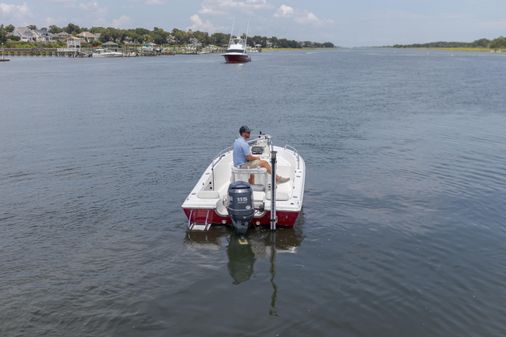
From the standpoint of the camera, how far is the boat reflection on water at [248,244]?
10.8m

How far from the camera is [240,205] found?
38.3 ft

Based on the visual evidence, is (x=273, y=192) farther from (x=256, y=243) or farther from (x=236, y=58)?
(x=236, y=58)

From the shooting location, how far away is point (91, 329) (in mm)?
8312

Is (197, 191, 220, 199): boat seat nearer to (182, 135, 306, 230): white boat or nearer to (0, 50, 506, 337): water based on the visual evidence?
(182, 135, 306, 230): white boat

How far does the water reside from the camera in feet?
28.8

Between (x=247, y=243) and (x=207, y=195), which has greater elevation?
(x=207, y=195)

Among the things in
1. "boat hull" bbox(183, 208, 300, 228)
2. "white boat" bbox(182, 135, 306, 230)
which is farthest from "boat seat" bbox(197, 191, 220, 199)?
"boat hull" bbox(183, 208, 300, 228)

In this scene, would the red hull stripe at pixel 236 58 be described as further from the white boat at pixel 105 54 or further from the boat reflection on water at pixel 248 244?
the boat reflection on water at pixel 248 244

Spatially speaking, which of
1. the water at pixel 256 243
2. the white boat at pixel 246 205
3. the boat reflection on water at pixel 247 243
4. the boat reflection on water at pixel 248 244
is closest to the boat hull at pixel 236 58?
the water at pixel 256 243

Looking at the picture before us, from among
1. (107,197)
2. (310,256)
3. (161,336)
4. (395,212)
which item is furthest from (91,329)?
(395,212)

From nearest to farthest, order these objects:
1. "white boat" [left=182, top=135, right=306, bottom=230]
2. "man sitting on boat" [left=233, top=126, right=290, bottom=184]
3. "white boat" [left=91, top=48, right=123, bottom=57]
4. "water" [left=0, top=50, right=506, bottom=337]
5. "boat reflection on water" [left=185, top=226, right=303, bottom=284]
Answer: "water" [left=0, top=50, right=506, bottom=337]
"boat reflection on water" [left=185, top=226, right=303, bottom=284]
"white boat" [left=182, top=135, right=306, bottom=230]
"man sitting on boat" [left=233, top=126, right=290, bottom=184]
"white boat" [left=91, top=48, right=123, bottom=57]

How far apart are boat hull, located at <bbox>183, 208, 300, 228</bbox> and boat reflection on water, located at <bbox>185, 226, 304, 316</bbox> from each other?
0.21 meters

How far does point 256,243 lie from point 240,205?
106 cm

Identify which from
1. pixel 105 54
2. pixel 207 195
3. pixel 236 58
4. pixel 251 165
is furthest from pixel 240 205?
pixel 105 54
